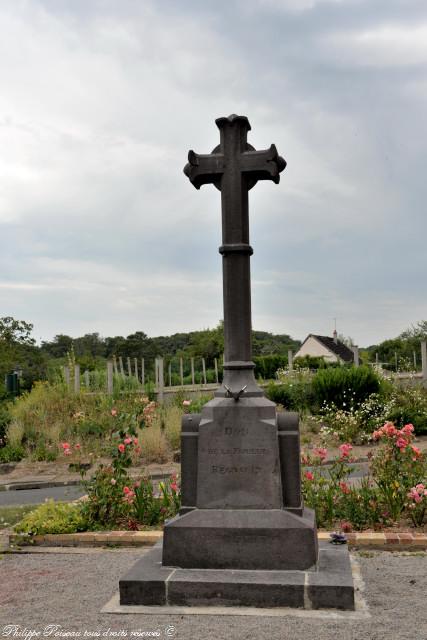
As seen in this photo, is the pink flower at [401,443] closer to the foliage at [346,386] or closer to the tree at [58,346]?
the foliage at [346,386]

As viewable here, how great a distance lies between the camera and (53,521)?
6.45 meters

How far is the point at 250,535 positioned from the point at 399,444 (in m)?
2.47

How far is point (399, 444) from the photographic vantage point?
6473 millimetres

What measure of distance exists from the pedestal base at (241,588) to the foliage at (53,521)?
205 centimetres

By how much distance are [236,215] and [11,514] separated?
197 inches

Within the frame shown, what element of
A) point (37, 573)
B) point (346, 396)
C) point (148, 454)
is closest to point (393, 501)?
point (37, 573)

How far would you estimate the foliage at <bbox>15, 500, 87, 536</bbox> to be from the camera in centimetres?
636

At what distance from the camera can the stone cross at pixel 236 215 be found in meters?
5.05

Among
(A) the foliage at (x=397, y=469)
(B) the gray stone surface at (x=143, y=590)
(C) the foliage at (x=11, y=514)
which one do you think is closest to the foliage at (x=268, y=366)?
(C) the foliage at (x=11, y=514)

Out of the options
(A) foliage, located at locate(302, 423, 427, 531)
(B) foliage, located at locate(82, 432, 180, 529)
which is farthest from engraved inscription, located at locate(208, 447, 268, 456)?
(B) foliage, located at locate(82, 432, 180, 529)

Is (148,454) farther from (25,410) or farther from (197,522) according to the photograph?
(197,522)

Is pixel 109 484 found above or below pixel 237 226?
below

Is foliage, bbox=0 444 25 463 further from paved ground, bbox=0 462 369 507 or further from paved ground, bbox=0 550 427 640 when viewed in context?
paved ground, bbox=0 550 427 640


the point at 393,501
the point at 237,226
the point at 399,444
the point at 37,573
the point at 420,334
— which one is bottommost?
the point at 37,573
